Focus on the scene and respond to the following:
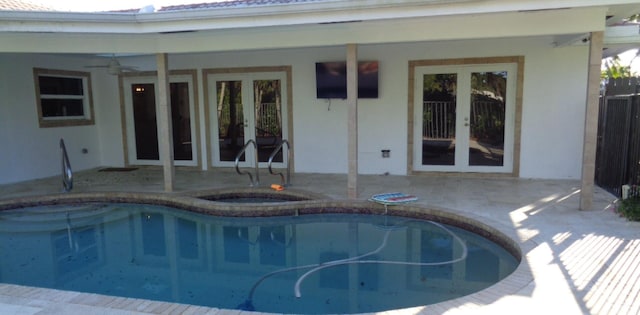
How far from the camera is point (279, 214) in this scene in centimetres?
643

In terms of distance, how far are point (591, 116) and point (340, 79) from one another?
4.38 meters

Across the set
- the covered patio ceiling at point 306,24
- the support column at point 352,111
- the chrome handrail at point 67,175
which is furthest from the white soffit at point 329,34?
the chrome handrail at point 67,175

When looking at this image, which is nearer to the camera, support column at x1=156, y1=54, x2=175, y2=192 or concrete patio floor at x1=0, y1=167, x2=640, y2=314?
concrete patio floor at x1=0, y1=167, x2=640, y2=314

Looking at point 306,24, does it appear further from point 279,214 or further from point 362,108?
point 362,108

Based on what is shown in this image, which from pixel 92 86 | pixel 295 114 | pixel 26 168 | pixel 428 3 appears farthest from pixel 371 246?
pixel 92 86

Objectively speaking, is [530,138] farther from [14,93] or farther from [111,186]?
[14,93]

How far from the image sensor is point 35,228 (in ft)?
20.3

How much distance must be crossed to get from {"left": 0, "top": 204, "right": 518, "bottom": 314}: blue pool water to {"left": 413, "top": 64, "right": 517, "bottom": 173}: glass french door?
109 inches

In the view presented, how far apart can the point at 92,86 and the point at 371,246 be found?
7.95 metres

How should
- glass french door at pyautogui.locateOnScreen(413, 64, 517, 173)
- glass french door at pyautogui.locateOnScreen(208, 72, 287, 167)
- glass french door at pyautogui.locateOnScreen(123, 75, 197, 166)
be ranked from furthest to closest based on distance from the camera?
glass french door at pyautogui.locateOnScreen(123, 75, 197, 166) → glass french door at pyautogui.locateOnScreen(208, 72, 287, 167) → glass french door at pyautogui.locateOnScreen(413, 64, 517, 173)

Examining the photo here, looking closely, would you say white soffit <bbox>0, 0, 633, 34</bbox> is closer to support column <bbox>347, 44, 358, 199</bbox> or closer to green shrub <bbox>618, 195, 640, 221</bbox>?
support column <bbox>347, 44, 358, 199</bbox>

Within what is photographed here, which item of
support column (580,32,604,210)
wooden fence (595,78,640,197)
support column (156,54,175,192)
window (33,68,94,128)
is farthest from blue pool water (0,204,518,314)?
window (33,68,94,128)

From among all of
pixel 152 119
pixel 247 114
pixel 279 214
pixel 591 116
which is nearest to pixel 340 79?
pixel 247 114

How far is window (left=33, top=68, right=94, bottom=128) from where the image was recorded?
8.85 metres
